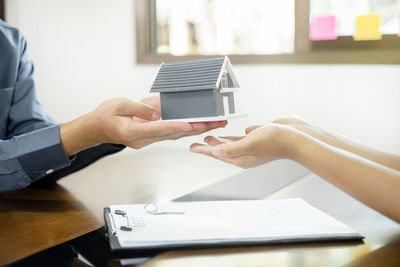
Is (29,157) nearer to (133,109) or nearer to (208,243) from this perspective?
(133,109)

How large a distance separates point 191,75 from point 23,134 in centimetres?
49

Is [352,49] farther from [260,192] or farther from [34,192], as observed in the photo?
[34,192]

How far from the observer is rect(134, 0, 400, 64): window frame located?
6.22ft

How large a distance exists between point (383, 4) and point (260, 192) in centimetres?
125

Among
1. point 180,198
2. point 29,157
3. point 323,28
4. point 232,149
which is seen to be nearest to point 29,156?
point 29,157

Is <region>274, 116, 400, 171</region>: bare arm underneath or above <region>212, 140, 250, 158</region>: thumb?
underneath

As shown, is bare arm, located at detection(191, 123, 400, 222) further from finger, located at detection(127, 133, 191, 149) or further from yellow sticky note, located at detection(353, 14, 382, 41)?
yellow sticky note, located at detection(353, 14, 382, 41)

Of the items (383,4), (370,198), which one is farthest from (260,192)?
(383,4)

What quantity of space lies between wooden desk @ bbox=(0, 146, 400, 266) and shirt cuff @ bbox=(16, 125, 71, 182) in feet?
0.24

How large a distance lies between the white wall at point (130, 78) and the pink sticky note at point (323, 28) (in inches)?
6.9

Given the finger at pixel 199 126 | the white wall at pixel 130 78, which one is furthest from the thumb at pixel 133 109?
the white wall at pixel 130 78

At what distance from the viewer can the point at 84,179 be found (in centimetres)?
137

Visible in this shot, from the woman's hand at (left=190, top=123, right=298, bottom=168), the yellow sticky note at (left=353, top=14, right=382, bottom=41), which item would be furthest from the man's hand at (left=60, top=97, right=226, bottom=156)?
the yellow sticky note at (left=353, top=14, right=382, bottom=41)

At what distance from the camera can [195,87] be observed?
1.01 m
